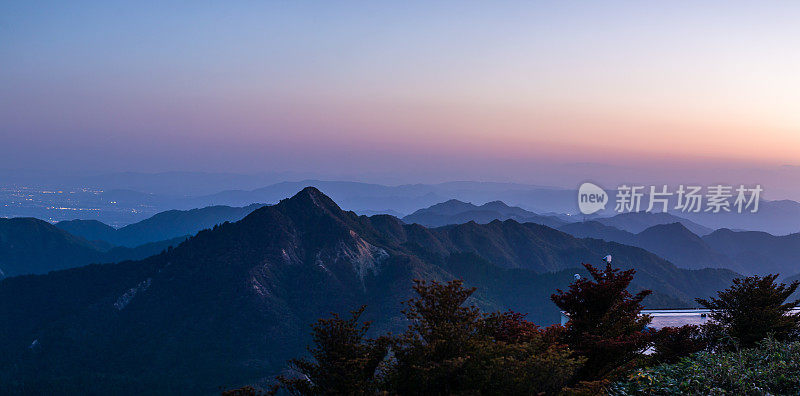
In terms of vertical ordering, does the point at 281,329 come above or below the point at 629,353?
below

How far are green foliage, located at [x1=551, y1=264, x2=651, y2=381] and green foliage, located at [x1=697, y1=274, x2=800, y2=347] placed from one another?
6.65m

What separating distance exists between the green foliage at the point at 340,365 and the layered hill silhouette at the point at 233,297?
84860 mm

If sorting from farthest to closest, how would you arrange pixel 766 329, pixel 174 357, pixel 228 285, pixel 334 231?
1. pixel 334 231
2. pixel 228 285
3. pixel 174 357
4. pixel 766 329

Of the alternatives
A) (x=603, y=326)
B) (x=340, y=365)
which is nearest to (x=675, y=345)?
(x=603, y=326)

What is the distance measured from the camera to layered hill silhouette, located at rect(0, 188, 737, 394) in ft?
339

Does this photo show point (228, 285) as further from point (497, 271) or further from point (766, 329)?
point (766, 329)

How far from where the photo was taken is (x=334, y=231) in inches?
5659

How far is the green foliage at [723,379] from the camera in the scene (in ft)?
47.1

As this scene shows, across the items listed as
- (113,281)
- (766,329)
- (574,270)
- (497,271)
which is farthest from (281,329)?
(766,329)

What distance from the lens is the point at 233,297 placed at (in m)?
125

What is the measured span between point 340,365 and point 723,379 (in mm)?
11150

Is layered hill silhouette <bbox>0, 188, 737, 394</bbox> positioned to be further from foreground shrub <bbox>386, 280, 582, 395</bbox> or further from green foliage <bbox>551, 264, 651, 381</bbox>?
green foliage <bbox>551, 264, 651, 381</bbox>

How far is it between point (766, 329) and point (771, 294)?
5.26 feet

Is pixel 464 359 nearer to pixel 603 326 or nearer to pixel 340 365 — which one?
pixel 340 365
